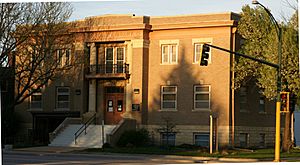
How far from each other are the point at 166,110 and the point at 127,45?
5.67 meters

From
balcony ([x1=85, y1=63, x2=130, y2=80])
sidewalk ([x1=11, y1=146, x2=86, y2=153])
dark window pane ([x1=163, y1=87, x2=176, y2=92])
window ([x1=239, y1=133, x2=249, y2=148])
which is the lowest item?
sidewalk ([x1=11, y1=146, x2=86, y2=153])

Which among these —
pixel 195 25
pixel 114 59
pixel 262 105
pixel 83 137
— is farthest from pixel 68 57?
pixel 262 105

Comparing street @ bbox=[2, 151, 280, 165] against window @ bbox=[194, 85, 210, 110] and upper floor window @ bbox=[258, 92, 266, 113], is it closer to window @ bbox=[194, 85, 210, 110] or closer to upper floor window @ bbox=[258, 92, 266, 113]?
window @ bbox=[194, 85, 210, 110]

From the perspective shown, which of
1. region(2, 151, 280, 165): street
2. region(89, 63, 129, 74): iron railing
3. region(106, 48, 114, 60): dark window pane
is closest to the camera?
region(2, 151, 280, 165): street

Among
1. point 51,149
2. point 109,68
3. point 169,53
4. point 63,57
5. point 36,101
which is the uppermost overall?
point 169,53

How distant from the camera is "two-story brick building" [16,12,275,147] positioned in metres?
44.7

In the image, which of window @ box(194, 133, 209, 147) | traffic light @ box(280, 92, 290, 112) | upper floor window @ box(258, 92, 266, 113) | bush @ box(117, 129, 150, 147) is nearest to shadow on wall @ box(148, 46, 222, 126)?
window @ box(194, 133, 209, 147)

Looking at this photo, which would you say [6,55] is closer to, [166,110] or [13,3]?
[13,3]

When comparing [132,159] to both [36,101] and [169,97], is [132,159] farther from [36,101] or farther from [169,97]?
[36,101]

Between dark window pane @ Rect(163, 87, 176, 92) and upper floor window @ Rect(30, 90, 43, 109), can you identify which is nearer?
dark window pane @ Rect(163, 87, 176, 92)

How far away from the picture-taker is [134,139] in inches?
1764

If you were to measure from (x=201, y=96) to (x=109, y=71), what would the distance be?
295 inches

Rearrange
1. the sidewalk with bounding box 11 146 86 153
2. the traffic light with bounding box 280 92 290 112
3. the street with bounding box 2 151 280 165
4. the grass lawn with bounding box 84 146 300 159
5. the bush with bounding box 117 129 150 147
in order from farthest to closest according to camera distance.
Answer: the bush with bounding box 117 129 150 147 < the sidewalk with bounding box 11 146 86 153 < the grass lawn with bounding box 84 146 300 159 < the street with bounding box 2 151 280 165 < the traffic light with bounding box 280 92 290 112

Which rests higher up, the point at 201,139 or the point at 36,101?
the point at 36,101
